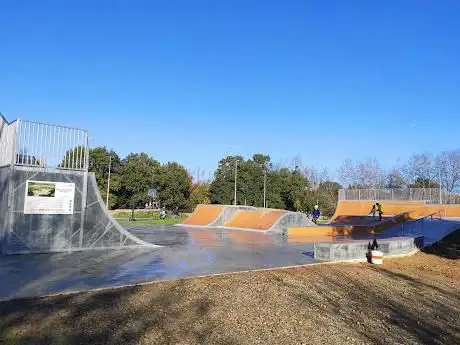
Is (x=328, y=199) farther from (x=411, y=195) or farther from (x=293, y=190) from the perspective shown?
(x=411, y=195)

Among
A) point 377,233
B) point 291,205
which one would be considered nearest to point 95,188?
point 377,233

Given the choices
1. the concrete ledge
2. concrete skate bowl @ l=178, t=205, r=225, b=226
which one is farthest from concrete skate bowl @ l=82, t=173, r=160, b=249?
concrete skate bowl @ l=178, t=205, r=225, b=226

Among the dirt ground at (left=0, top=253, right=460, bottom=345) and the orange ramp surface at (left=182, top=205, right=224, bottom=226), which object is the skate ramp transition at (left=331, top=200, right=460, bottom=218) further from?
the dirt ground at (left=0, top=253, right=460, bottom=345)

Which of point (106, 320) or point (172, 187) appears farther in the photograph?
point (172, 187)

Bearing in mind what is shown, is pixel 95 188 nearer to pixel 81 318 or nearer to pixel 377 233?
pixel 81 318

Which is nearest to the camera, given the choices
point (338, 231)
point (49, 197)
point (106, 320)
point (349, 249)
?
point (106, 320)

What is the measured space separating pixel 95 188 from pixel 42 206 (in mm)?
1750

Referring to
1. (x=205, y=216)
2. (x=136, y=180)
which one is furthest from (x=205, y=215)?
(x=136, y=180)

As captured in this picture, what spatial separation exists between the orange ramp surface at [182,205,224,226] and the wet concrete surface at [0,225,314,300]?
11.3m

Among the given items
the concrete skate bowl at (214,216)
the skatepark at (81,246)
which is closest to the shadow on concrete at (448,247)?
the skatepark at (81,246)

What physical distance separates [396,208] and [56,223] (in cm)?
3048

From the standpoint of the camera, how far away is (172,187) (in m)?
53.7

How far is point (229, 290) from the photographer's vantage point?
829 centimetres

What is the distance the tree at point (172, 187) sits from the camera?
53.5 m
